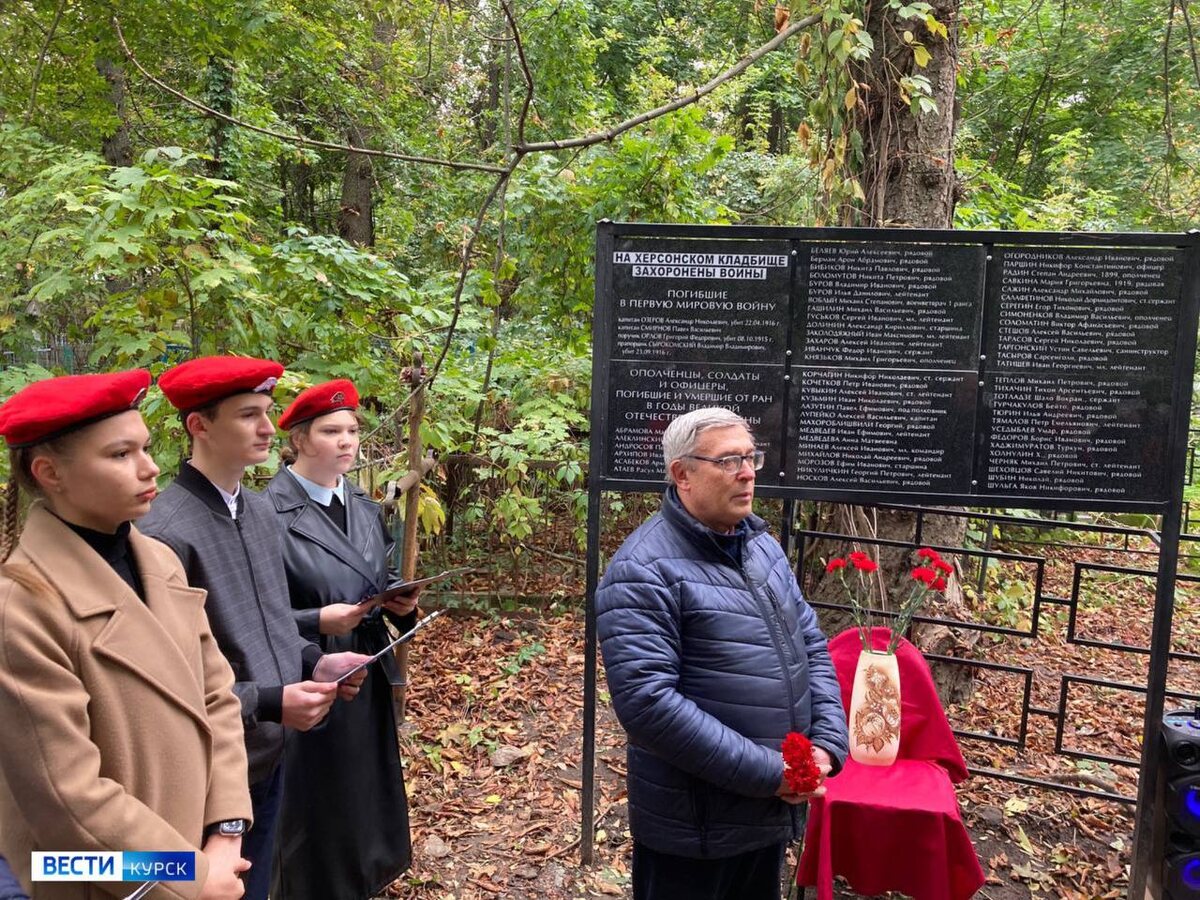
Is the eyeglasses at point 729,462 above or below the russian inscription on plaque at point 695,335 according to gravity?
below

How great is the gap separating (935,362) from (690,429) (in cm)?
146

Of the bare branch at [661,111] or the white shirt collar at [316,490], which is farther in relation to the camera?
the bare branch at [661,111]

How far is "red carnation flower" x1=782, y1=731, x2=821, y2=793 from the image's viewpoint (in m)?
2.32

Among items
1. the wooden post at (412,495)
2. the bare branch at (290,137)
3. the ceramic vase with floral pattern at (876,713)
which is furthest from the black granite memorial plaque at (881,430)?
the wooden post at (412,495)

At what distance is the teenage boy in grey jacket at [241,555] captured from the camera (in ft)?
7.79

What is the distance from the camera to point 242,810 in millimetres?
1973

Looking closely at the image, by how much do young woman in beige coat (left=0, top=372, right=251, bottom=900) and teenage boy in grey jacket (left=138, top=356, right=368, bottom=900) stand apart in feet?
1.28

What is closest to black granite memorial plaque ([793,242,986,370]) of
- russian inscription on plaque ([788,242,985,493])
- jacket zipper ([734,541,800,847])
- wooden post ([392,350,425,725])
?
russian inscription on plaque ([788,242,985,493])

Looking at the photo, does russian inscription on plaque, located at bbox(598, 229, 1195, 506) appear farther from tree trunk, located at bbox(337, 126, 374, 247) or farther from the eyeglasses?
tree trunk, located at bbox(337, 126, 374, 247)

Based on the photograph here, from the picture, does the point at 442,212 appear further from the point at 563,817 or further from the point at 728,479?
the point at 728,479

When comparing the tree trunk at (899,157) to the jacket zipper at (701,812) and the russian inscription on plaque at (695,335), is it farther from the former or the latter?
the jacket zipper at (701,812)

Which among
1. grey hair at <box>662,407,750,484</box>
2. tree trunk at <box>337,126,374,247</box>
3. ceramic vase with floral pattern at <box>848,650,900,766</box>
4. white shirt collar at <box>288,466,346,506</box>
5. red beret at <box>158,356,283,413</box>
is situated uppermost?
tree trunk at <box>337,126,374,247</box>

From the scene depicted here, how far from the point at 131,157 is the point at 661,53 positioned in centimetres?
842

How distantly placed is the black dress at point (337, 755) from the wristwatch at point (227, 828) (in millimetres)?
978
